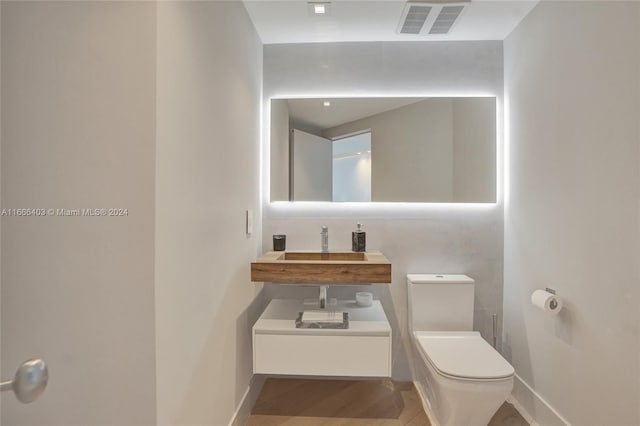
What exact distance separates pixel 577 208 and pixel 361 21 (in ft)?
5.43

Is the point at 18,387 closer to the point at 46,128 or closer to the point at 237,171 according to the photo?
the point at 46,128

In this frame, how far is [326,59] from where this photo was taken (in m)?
2.37

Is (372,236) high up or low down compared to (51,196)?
down

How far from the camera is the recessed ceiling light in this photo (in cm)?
190

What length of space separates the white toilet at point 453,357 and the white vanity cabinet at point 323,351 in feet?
1.01

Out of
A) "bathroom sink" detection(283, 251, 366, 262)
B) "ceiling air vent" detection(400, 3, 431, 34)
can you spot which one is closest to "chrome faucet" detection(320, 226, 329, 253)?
"bathroom sink" detection(283, 251, 366, 262)

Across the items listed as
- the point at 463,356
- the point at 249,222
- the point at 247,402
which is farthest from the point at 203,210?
the point at 463,356

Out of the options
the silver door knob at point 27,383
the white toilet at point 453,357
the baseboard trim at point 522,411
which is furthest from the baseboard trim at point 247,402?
the baseboard trim at point 522,411

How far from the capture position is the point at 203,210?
134 cm

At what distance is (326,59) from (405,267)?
1638mm

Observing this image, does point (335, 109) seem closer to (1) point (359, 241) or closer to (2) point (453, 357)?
(1) point (359, 241)

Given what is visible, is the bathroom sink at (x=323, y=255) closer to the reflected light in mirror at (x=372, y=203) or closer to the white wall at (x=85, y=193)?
the reflected light in mirror at (x=372, y=203)

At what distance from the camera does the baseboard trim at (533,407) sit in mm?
1723

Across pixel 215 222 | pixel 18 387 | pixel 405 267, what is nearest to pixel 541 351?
pixel 405 267
